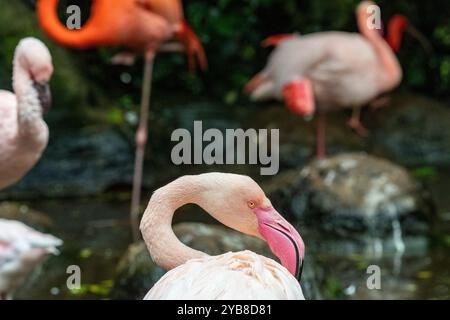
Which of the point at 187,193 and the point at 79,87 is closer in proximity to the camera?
the point at 187,193

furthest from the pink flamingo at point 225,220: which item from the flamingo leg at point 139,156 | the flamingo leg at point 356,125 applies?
the flamingo leg at point 356,125

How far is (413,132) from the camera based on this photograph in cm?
865

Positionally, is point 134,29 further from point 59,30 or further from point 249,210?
point 249,210

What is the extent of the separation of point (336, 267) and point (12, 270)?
2044 millimetres

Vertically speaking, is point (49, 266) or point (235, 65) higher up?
point (235, 65)

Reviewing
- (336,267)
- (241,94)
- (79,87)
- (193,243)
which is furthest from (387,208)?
(241,94)

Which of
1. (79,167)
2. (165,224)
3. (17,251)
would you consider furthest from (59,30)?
(165,224)

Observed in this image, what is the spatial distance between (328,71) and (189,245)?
3.31 metres

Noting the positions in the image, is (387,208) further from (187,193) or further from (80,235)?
(187,193)

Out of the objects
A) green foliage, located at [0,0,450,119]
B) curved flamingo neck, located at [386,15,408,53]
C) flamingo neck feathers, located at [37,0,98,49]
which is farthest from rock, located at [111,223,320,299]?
green foliage, located at [0,0,450,119]

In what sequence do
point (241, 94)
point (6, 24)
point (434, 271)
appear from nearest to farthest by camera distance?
1. point (434, 271)
2. point (6, 24)
3. point (241, 94)

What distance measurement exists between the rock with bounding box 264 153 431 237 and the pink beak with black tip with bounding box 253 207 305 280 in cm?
315
